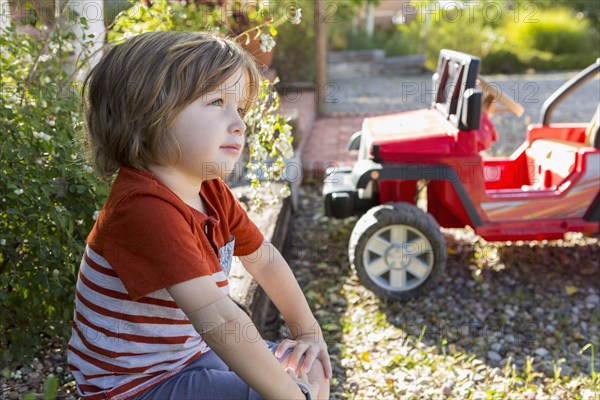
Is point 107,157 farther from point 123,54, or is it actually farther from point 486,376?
point 486,376

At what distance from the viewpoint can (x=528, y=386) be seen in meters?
2.48

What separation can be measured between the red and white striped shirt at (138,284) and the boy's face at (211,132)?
0.28ft

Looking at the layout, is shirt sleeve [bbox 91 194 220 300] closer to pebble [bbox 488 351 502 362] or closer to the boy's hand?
the boy's hand

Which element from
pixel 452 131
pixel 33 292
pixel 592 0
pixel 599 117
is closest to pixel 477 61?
pixel 452 131

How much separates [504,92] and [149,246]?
21.1 feet

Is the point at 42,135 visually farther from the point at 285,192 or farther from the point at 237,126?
the point at 285,192

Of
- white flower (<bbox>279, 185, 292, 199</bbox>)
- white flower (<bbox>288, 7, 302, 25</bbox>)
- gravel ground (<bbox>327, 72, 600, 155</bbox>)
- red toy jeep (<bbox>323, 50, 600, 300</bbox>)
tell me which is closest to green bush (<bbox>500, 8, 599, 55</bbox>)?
gravel ground (<bbox>327, 72, 600, 155</bbox>)

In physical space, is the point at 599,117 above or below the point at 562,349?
above

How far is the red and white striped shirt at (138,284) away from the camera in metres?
1.32

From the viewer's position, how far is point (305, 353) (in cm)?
162

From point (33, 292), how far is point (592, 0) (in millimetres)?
15517

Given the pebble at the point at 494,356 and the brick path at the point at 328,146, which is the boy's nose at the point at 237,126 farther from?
the brick path at the point at 328,146

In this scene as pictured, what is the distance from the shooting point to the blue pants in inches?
55.6

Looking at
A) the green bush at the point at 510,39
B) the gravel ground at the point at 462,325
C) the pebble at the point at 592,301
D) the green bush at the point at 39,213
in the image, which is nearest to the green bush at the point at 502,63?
the green bush at the point at 510,39
